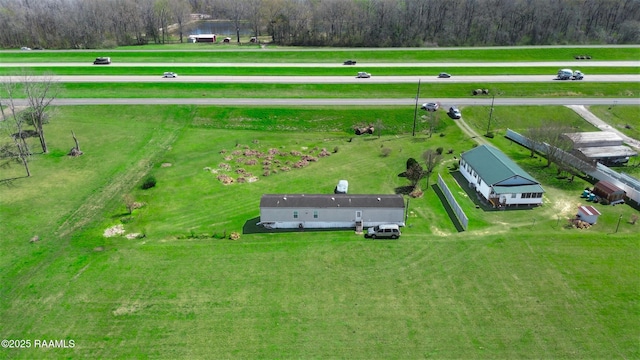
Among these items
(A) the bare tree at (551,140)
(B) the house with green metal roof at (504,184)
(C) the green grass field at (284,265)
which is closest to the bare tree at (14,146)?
(C) the green grass field at (284,265)

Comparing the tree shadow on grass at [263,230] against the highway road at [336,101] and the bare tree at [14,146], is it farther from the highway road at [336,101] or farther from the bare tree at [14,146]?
the highway road at [336,101]

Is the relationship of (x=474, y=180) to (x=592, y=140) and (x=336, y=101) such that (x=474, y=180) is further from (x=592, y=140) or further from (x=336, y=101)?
(x=336, y=101)

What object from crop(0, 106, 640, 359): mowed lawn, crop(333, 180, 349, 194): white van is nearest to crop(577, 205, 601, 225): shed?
crop(0, 106, 640, 359): mowed lawn

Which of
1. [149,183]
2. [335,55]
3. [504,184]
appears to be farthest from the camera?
[335,55]

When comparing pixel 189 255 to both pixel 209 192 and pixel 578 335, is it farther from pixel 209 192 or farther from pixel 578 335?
pixel 578 335

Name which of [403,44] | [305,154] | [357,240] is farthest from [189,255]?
[403,44]

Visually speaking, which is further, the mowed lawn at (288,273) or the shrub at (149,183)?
the shrub at (149,183)

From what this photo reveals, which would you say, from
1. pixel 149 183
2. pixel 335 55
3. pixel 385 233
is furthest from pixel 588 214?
pixel 335 55
